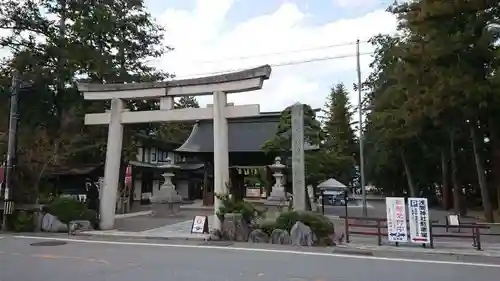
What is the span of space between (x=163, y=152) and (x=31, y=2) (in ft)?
84.8

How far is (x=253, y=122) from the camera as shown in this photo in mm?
32344

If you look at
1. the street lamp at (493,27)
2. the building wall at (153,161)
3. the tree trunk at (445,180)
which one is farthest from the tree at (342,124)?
the street lamp at (493,27)

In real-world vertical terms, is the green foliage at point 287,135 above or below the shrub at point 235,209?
above

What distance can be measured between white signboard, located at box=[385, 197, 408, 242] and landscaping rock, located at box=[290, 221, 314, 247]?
7.76 feet

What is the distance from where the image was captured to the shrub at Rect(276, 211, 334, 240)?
12703mm

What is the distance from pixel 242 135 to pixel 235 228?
17616mm

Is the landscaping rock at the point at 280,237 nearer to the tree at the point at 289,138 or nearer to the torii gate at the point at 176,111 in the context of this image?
the torii gate at the point at 176,111

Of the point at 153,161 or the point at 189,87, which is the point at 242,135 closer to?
the point at 153,161

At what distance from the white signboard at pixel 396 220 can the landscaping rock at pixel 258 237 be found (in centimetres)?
385

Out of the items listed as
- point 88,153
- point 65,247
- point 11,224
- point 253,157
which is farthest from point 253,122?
point 65,247

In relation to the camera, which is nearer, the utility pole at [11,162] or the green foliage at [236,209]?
the green foliage at [236,209]

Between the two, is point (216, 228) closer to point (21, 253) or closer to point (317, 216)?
point (317, 216)

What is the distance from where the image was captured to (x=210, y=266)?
8.97 m

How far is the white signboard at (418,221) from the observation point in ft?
38.2
